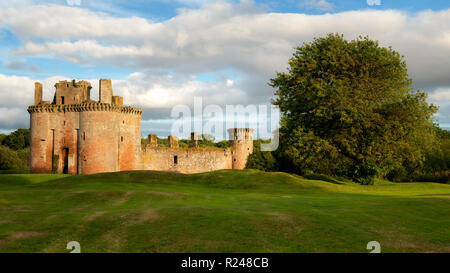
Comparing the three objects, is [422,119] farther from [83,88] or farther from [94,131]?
[83,88]

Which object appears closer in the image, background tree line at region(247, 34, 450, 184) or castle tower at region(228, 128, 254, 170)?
background tree line at region(247, 34, 450, 184)

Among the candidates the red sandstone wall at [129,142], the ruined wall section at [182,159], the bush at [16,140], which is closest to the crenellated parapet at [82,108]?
the red sandstone wall at [129,142]

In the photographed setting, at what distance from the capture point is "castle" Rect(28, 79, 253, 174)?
170ft

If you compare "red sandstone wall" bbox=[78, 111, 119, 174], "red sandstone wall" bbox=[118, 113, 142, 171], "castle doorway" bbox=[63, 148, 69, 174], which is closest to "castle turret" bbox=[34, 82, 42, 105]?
"castle doorway" bbox=[63, 148, 69, 174]

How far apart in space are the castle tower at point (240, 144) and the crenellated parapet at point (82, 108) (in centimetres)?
1906

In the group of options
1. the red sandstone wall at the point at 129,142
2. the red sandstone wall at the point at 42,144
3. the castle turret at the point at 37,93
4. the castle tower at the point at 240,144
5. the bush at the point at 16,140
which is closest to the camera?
the red sandstone wall at the point at 129,142

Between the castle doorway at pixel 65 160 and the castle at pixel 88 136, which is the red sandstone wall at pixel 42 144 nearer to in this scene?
the castle at pixel 88 136

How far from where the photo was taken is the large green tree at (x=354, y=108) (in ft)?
113

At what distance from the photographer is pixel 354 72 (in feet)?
118

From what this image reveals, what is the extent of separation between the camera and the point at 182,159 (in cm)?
6059

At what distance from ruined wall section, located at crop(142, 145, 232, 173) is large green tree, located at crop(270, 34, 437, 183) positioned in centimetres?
2500

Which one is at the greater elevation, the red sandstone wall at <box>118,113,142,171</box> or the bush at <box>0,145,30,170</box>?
the red sandstone wall at <box>118,113,142,171</box>

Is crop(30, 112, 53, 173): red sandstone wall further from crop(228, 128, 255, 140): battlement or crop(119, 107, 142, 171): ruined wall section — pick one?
crop(228, 128, 255, 140): battlement
